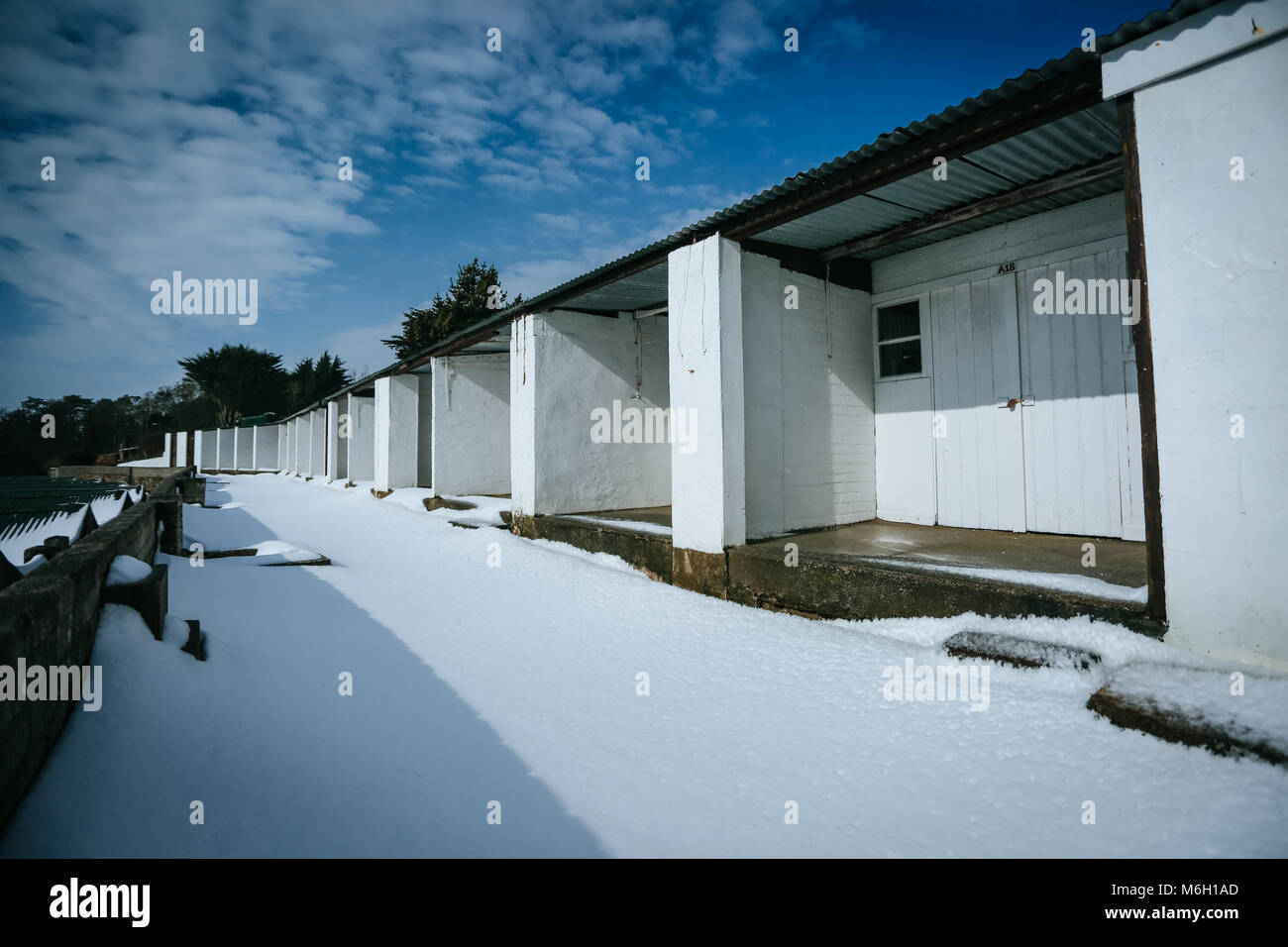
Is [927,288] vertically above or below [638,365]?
above

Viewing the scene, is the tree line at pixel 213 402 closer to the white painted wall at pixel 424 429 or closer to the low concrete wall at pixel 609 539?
the white painted wall at pixel 424 429

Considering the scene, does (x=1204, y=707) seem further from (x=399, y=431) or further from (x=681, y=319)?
(x=399, y=431)

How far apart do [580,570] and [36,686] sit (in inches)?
185

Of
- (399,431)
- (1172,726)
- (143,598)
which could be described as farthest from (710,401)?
(399,431)

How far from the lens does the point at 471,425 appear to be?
12.0 metres

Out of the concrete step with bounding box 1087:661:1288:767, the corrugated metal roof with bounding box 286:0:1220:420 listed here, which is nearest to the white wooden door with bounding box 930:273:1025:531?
the corrugated metal roof with bounding box 286:0:1220:420

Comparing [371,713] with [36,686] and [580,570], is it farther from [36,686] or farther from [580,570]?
[580,570]

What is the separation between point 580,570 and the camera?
261 inches

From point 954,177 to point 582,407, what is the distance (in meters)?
5.22

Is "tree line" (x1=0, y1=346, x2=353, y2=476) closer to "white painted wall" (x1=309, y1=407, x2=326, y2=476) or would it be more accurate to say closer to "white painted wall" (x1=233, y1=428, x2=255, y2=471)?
"white painted wall" (x1=233, y1=428, x2=255, y2=471)

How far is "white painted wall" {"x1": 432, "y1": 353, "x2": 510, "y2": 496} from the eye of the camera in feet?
38.3

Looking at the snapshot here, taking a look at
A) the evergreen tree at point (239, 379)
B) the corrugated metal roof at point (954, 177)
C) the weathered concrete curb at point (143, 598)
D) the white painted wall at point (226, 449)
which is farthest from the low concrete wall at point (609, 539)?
the evergreen tree at point (239, 379)

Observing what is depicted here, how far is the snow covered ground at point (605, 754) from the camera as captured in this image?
2.18 metres
